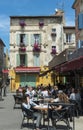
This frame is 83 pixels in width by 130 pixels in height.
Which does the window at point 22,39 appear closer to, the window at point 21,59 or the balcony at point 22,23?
the balcony at point 22,23

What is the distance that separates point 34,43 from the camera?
62594mm

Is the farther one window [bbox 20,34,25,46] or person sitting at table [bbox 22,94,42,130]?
window [bbox 20,34,25,46]

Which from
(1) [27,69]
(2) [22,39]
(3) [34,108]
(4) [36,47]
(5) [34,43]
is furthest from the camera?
(2) [22,39]

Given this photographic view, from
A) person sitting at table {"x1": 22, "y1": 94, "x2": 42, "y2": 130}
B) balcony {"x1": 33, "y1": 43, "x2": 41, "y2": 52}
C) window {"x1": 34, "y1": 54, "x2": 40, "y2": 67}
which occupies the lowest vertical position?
person sitting at table {"x1": 22, "y1": 94, "x2": 42, "y2": 130}

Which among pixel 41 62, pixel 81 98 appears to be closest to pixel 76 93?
pixel 81 98

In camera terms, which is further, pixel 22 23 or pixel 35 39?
pixel 35 39

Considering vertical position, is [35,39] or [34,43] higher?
[35,39]

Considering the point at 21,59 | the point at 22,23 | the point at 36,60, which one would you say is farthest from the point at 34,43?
the point at 22,23

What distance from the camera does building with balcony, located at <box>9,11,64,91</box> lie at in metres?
62.4

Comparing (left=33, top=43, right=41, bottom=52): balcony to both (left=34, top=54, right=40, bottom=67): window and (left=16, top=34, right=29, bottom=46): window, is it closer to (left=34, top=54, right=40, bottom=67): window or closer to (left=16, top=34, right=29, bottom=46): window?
(left=34, top=54, right=40, bottom=67): window

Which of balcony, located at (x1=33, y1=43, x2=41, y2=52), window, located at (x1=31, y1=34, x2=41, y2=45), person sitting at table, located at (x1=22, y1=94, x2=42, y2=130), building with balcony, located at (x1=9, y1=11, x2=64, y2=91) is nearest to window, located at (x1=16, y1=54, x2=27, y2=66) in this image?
building with balcony, located at (x1=9, y1=11, x2=64, y2=91)

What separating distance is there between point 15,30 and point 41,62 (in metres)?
6.22

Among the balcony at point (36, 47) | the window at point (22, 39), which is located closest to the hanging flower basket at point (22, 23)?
the window at point (22, 39)

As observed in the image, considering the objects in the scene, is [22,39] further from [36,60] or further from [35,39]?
[36,60]
